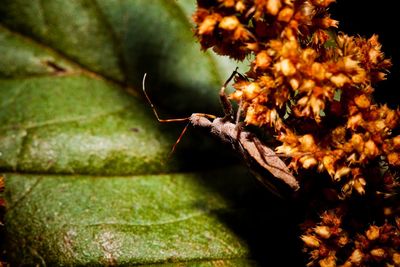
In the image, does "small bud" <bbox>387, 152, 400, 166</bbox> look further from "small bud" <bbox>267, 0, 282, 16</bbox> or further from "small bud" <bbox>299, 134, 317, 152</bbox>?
"small bud" <bbox>267, 0, 282, 16</bbox>

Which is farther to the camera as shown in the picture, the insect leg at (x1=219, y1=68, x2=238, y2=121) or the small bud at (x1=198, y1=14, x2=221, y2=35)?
the insect leg at (x1=219, y1=68, x2=238, y2=121)

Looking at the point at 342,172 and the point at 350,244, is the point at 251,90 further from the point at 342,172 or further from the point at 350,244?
the point at 350,244

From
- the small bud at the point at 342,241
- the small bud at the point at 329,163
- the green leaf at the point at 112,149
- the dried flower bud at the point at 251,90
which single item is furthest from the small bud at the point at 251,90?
the green leaf at the point at 112,149

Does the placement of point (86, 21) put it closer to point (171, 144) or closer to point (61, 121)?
point (61, 121)

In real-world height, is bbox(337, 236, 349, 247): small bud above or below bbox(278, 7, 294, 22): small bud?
below

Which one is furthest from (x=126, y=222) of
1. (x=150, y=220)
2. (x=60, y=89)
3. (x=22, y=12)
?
(x=22, y=12)

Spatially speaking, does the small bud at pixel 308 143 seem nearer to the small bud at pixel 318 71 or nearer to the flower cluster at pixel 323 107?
the flower cluster at pixel 323 107

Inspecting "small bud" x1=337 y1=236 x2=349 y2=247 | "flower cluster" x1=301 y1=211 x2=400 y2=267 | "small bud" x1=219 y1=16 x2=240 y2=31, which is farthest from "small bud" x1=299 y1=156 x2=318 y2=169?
"small bud" x1=219 y1=16 x2=240 y2=31
